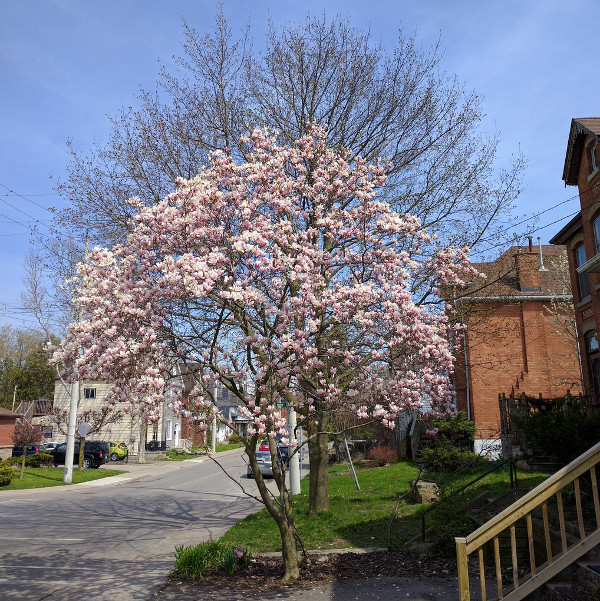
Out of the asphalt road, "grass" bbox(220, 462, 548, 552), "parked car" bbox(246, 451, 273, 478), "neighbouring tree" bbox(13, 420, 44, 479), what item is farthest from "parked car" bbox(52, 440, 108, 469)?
Result: "grass" bbox(220, 462, 548, 552)

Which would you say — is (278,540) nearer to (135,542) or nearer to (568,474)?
(135,542)

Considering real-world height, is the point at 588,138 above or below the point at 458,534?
above

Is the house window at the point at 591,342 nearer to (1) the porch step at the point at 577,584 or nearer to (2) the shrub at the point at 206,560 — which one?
(1) the porch step at the point at 577,584

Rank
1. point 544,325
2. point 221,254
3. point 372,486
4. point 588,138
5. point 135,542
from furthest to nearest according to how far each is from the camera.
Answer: point 544,325 < point 372,486 < point 588,138 < point 135,542 < point 221,254

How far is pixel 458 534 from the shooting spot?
8.91 metres

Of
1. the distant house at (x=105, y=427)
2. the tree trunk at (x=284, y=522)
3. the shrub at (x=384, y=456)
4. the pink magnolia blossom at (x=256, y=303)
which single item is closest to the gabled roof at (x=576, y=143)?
the pink magnolia blossom at (x=256, y=303)

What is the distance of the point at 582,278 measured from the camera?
19766 mm

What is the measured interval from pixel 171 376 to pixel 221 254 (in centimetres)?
212

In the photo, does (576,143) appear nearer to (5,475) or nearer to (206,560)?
(206,560)

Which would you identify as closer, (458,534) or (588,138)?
(458,534)

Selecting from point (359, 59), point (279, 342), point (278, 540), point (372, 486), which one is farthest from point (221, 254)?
point (372, 486)

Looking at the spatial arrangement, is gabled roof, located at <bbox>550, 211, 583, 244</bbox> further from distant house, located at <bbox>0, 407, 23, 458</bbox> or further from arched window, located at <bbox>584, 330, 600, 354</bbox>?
distant house, located at <bbox>0, 407, 23, 458</bbox>

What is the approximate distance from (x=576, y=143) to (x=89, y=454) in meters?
31.1

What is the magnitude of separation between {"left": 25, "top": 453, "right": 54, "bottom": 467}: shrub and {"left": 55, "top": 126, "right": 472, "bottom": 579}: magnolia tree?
26561mm
